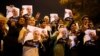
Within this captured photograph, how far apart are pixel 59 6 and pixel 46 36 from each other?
273 millimetres

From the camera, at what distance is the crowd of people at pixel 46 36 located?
2012 millimetres

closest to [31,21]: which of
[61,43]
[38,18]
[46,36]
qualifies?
[38,18]

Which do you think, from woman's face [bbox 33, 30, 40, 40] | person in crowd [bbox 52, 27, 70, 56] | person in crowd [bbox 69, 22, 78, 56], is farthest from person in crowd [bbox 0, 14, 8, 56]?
person in crowd [bbox 69, 22, 78, 56]

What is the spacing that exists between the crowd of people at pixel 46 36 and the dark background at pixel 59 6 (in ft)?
0.14

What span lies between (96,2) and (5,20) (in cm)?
78

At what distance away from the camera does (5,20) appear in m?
2.02

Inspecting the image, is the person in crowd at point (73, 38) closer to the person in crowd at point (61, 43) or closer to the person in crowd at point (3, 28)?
the person in crowd at point (61, 43)

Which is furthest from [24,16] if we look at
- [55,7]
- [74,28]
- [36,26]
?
[74,28]

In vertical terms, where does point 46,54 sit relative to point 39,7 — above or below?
below

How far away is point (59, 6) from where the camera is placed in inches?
81.7

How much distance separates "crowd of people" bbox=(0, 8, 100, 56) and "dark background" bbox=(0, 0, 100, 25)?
43 mm

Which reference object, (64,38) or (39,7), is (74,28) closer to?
(64,38)

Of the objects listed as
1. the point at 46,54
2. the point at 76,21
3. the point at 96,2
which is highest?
the point at 96,2

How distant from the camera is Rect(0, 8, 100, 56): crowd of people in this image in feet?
6.60
